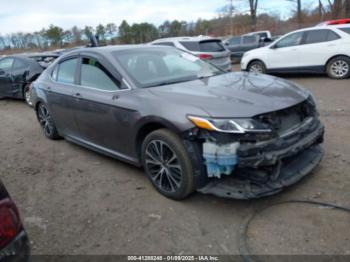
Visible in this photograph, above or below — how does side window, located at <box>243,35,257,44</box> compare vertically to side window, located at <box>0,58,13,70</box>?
above

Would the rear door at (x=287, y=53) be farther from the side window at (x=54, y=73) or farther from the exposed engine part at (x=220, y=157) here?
the exposed engine part at (x=220, y=157)

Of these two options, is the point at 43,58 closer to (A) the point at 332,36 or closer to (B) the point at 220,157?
(B) the point at 220,157

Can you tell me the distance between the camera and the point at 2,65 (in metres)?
9.91

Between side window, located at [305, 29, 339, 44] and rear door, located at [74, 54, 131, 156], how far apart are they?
7.85 m

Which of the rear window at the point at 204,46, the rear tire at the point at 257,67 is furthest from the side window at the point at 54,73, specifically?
the rear tire at the point at 257,67

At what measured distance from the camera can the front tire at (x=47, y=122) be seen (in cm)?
549

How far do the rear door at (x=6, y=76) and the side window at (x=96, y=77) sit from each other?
6224 millimetres

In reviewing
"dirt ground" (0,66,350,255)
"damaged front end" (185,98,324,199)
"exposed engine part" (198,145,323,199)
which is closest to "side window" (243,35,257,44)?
"dirt ground" (0,66,350,255)

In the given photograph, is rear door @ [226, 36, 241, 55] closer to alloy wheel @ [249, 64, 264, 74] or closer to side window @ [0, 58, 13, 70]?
alloy wheel @ [249, 64, 264, 74]

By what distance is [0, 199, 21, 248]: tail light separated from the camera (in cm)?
167

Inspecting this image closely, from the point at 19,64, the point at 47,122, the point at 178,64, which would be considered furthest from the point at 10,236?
the point at 19,64

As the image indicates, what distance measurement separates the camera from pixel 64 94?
462 centimetres

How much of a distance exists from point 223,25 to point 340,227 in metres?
43.7

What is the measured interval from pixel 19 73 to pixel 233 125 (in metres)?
8.14
